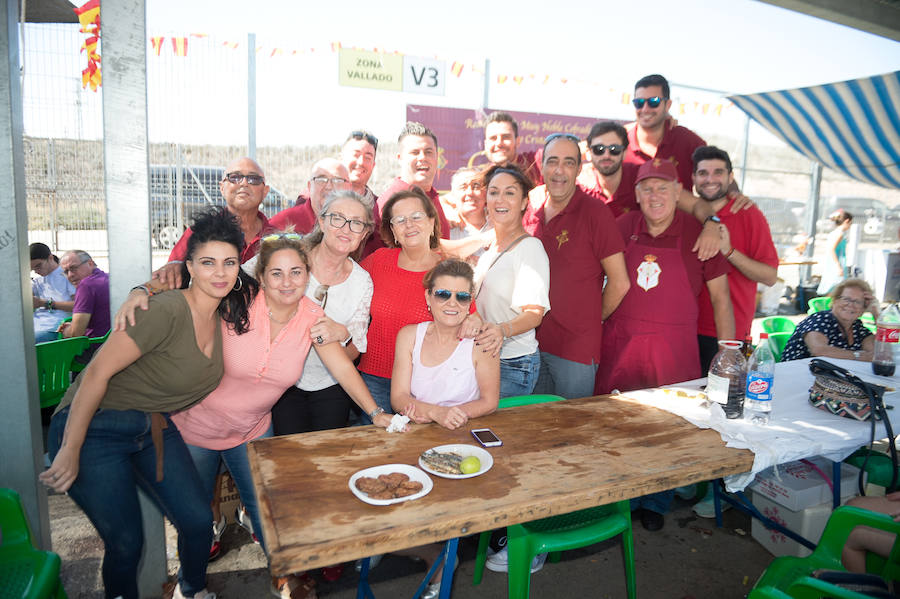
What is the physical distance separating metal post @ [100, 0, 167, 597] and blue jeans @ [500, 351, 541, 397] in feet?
6.33

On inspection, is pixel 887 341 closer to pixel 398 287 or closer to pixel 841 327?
pixel 841 327

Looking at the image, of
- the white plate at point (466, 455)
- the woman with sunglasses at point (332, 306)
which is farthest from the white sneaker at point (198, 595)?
the white plate at point (466, 455)

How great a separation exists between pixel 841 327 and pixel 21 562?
5001 millimetres

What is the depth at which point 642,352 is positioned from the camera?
10.2ft

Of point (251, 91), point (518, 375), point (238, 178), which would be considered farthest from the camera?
point (251, 91)

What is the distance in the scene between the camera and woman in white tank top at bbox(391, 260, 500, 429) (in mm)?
2508

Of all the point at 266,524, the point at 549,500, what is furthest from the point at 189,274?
the point at 549,500

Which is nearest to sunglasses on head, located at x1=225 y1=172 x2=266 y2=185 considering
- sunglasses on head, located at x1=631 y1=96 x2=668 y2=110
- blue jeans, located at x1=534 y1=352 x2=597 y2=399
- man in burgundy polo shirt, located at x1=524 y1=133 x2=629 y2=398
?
man in burgundy polo shirt, located at x1=524 y1=133 x2=629 y2=398

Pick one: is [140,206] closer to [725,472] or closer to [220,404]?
[220,404]

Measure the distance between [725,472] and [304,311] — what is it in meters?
1.92

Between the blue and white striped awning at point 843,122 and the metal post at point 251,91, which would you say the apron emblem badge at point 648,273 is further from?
the blue and white striped awning at point 843,122

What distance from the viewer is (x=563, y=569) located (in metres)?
2.97

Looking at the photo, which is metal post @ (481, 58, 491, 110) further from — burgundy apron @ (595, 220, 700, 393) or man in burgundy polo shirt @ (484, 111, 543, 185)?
burgundy apron @ (595, 220, 700, 393)

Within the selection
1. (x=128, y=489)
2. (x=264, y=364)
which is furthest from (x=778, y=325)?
(x=128, y=489)
